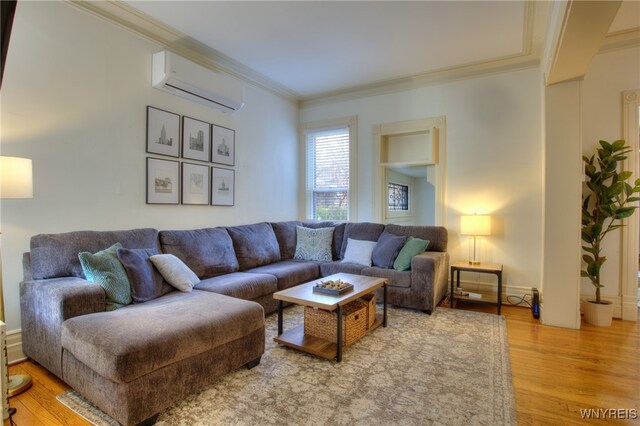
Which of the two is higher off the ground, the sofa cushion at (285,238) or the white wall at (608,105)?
→ the white wall at (608,105)

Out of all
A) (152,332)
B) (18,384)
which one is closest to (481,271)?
(152,332)

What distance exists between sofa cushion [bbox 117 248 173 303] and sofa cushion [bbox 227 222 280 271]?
114 centimetres

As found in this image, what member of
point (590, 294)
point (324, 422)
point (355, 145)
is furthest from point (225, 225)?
point (590, 294)

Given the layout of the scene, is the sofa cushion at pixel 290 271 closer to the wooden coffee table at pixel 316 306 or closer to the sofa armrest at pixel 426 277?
the wooden coffee table at pixel 316 306

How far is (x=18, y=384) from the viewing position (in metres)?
2.04

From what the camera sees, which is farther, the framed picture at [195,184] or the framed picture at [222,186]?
the framed picture at [222,186]

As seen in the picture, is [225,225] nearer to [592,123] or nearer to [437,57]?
[437,57]

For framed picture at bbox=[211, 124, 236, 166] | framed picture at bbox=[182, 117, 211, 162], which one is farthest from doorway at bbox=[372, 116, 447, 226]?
framed picture at bbox=[182, 117, 211, 162]

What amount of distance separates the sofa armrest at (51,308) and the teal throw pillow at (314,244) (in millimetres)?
2549

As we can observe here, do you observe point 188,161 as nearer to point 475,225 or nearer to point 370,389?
point 370,389

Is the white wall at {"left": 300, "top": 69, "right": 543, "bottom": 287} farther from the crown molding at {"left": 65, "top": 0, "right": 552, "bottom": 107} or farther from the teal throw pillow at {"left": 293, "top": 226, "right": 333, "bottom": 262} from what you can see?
the teal throw pillow at {"left": 293, "top": 226, "right": 333, "bottom": 262}

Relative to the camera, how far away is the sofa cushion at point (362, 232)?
431 centimetres

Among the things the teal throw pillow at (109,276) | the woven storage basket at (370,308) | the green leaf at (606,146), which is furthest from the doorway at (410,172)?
the teal throw pillow at (109,276)

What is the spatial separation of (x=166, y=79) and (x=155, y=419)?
2.85 metres
